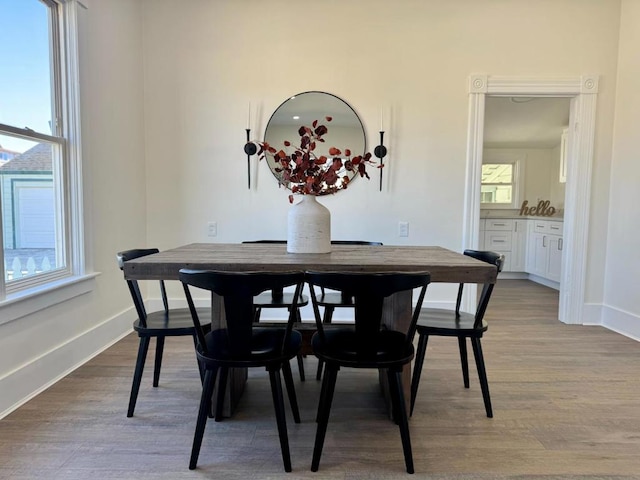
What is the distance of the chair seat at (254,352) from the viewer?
5.19ft

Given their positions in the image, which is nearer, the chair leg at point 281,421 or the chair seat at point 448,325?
the chair leg at point 281,421

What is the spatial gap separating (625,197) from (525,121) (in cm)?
273

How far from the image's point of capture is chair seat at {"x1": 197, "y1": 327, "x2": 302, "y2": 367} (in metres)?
1.58

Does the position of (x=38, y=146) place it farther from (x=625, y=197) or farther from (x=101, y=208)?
(x=625, y=197)

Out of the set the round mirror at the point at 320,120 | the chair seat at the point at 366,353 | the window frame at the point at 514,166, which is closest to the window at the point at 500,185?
the window frame at the point at 514,166

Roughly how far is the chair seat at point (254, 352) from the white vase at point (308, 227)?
514mm

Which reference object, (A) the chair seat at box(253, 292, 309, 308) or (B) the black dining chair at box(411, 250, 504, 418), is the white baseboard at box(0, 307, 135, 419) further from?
(B) the black dining chair at box(411, 250, 504, 418)

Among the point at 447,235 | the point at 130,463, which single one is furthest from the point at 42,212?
the point at 447,235

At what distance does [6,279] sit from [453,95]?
3441 millimetres

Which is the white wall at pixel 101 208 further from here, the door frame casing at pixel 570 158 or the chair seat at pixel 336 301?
the door frame casing at pixel 570 158

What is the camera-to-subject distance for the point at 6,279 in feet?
7.04

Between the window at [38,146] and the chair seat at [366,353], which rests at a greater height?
the window at [38,146]

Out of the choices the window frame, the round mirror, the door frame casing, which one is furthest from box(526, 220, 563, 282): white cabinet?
the round mirror

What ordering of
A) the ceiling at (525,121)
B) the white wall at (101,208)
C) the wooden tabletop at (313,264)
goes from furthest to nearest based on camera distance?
the ceiling at (525,121), the white wall at (101,208), the wooden tabletop at (313,264)
